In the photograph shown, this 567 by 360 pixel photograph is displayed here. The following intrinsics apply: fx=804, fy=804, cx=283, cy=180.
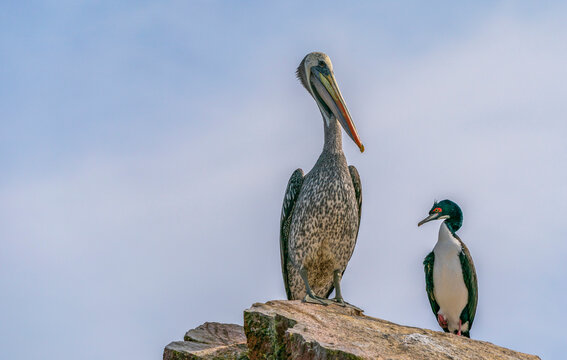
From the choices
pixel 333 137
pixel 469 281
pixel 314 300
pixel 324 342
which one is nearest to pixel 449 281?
pixel 469 281

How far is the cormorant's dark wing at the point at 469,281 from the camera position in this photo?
12.4 m

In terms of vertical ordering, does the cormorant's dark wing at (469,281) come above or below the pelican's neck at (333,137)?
below

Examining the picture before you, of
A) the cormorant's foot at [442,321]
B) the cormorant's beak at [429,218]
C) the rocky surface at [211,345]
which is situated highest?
the cormorant's beak at [429,218]

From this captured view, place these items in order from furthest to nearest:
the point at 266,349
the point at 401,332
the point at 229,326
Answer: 1. the point at 229,326
2. the point at 401,332
3. the point at 266,349

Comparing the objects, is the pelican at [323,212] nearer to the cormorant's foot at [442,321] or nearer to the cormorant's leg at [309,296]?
the cormorant's leg at [309,296]

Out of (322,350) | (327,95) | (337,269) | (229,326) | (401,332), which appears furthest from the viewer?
(327,95)

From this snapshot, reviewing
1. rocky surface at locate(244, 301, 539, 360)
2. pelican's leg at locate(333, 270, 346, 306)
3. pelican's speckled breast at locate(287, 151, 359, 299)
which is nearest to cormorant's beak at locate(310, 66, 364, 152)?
pelican's speckled breast at locate(287, 151, 359, 299)

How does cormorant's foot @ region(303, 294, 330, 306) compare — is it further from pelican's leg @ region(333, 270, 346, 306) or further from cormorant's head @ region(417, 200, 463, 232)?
cormorant's head @ region(417, 200, 463, 232)

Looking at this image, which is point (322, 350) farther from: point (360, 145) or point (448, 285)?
point (448, 285)

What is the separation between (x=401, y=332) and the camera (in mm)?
9062

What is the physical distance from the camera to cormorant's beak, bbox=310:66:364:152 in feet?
38.1

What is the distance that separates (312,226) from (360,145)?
149 cm

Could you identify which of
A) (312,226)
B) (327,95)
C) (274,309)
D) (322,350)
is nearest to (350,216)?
(312,226)

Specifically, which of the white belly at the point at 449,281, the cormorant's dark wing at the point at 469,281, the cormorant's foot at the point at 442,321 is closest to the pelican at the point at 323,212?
the white belly at the point at 449,281
